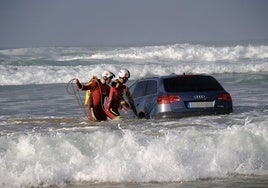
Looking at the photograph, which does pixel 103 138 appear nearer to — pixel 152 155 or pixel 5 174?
pixel 152 155

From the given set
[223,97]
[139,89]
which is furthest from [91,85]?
[223,97]

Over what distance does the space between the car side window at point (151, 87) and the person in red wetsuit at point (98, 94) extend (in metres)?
0.96

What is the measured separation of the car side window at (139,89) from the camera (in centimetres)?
1520

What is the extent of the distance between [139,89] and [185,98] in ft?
6.55

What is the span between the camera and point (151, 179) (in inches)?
377

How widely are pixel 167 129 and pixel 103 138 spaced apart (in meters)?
1.93

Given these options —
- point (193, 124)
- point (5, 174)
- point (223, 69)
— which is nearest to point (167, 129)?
point (193, 124)

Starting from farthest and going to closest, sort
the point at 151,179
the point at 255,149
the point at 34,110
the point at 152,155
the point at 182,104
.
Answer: the point at 34,110
the point at 182,104
the point at 255,149
the point at 152,155
the point at 151,179

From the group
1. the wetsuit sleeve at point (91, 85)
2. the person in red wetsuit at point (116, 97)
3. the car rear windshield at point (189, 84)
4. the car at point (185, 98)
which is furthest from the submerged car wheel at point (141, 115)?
the wetsuit sleeve at point (91, 85)

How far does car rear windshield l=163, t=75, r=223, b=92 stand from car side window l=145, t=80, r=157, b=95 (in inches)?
13.0

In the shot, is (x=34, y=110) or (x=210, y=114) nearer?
(x=210, y=114)

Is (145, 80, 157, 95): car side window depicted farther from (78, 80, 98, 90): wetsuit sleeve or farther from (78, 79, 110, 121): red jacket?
(78, 80, 98, 90): wetsuit sleeve

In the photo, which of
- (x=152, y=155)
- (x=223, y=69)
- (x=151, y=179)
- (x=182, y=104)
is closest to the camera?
(x=151, y=179)

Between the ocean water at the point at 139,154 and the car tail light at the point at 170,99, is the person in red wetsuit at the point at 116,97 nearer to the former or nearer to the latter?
the ocean water at the point at 139,154
